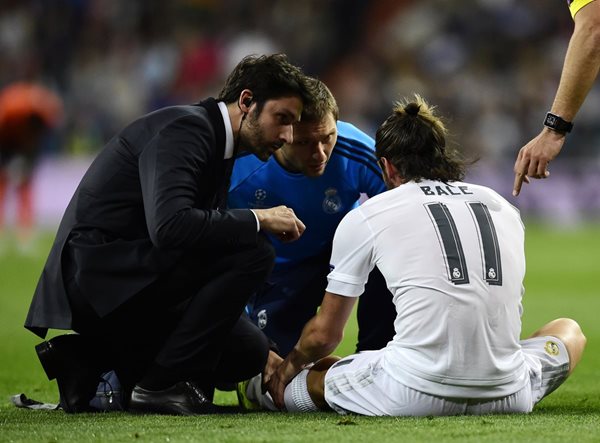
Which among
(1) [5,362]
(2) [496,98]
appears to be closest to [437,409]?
(1) [5,362]

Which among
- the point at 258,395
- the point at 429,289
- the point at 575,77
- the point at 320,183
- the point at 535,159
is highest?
the point at 575,77

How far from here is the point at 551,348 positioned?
454 cm

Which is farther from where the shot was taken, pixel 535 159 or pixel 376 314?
pixel 376 314

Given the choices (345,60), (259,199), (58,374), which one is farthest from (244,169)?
(345,60)

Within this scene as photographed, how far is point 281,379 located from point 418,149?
109 cm

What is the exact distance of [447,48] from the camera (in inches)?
768

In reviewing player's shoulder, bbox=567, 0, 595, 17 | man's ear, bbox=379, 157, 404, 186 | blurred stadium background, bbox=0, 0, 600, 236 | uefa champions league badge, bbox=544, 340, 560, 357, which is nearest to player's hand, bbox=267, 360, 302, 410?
man's ear, bbox=379, 157, 404, 186

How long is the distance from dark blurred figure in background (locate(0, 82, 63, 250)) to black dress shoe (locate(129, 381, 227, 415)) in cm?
989

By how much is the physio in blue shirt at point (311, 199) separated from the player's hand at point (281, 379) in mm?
795

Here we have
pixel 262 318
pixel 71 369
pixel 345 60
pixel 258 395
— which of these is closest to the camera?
pixel 71 369

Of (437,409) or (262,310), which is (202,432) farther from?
(262,310)

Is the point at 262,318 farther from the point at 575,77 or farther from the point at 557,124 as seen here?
the point at 575,77

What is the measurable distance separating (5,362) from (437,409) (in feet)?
10.6

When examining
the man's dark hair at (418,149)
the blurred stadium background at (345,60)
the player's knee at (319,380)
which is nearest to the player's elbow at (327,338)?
the player's knee at (319,380)
